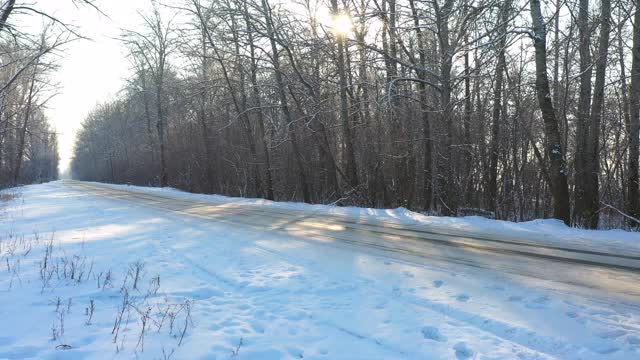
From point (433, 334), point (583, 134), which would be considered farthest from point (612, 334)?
point (583, 134)

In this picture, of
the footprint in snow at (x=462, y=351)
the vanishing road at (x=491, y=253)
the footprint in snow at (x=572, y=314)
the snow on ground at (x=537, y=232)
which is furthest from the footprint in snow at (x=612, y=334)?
the snow on ground at (x=537, y=232)

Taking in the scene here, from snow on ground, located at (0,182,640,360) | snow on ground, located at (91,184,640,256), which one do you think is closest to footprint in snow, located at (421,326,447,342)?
snow on ground, located at (0,182,640,360)

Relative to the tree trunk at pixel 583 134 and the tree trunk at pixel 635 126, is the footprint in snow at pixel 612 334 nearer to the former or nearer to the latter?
the tree trunk at pixel 583 134

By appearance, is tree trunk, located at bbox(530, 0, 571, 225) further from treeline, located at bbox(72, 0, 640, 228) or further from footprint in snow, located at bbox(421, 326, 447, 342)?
footprint in snow, located at bbox(421, 326, 447, 342)

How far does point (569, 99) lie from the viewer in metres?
16.0

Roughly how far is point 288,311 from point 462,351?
1.80 metres

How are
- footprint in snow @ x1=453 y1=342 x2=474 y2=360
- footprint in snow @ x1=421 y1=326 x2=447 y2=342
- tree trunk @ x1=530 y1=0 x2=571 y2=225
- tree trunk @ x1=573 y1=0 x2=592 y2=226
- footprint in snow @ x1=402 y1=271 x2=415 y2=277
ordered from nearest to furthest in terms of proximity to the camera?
footprint in snow @ x1=453 y1=342 x2=474 y2=360 < footprint in snow @ x1=421 y1=326 x2=447 y2=342 < footprint in snow @ x1=402 y1=271 x2=415 y2=277 < tree trunk @ x1=530 y1=0 x2=571 y2=225 < tree trunk @ x1=573 y1=0 x2=592 y2=226

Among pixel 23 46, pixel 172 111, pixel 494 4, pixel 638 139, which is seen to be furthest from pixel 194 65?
pixel 638 139

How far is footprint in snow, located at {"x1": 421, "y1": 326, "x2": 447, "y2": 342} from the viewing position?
147 inches

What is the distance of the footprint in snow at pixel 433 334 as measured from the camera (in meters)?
3.74

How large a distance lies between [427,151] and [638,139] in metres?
5.87

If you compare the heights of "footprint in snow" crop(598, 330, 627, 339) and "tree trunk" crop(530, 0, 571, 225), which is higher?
"tree trunk" crop(530, 0, 571, 225)

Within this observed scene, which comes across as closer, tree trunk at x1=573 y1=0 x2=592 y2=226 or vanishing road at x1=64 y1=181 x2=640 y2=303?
vanishing road at x1=64 y1=181 x2=640 y2=303

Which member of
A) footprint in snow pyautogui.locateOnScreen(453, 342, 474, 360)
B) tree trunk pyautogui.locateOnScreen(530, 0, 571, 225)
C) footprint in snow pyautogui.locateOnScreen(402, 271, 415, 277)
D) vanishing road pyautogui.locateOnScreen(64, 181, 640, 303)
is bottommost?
footprint in snow pyautogui.locateOnScreen(453, 342, 474, 360)
